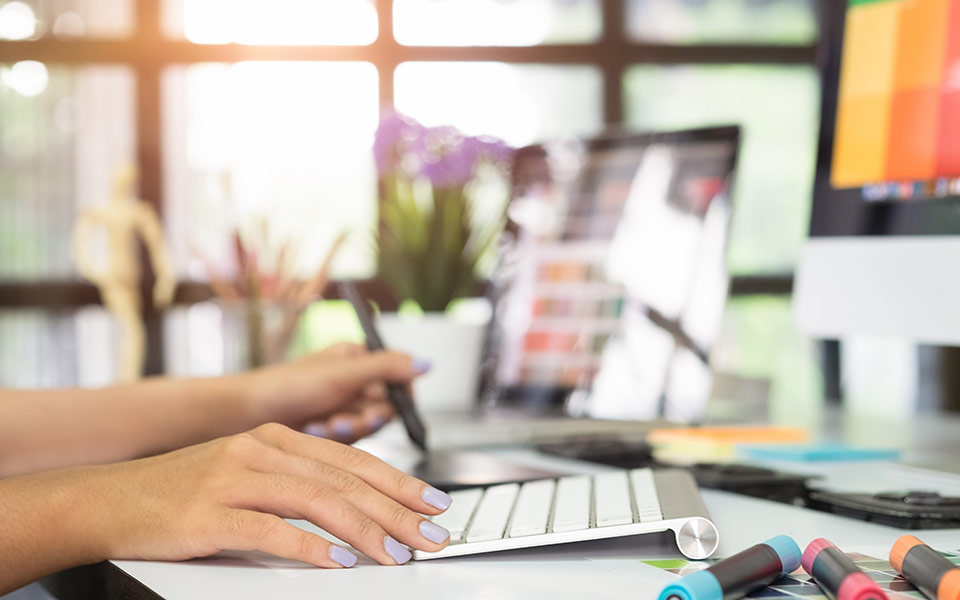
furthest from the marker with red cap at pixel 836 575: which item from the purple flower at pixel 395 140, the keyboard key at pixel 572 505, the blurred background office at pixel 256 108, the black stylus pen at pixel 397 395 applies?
the blurred background office at pixel 256 108

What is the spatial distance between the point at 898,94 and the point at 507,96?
9.74 ft

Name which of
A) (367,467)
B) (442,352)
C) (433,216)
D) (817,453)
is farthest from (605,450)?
(433,216)

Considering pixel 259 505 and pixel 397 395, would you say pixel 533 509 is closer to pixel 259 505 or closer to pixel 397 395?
pixel 259 505

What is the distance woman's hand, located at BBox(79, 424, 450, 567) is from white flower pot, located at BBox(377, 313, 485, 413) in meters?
0.78

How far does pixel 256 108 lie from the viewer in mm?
3539

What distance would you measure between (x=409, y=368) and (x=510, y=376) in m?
0.30

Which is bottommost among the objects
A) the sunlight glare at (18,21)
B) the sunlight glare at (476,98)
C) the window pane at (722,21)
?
the sunlight glare at (476,98)

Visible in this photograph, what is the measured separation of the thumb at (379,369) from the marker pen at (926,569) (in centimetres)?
56

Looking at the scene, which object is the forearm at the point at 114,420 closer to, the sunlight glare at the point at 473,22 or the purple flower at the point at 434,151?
the purple flower at the point at 434,151

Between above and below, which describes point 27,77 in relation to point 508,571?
above

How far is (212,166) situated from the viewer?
11.6 ft

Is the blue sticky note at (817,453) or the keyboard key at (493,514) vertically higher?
the keyboard key at (493,514)

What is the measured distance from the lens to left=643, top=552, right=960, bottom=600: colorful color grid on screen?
1.39ft

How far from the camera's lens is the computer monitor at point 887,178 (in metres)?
0.78
